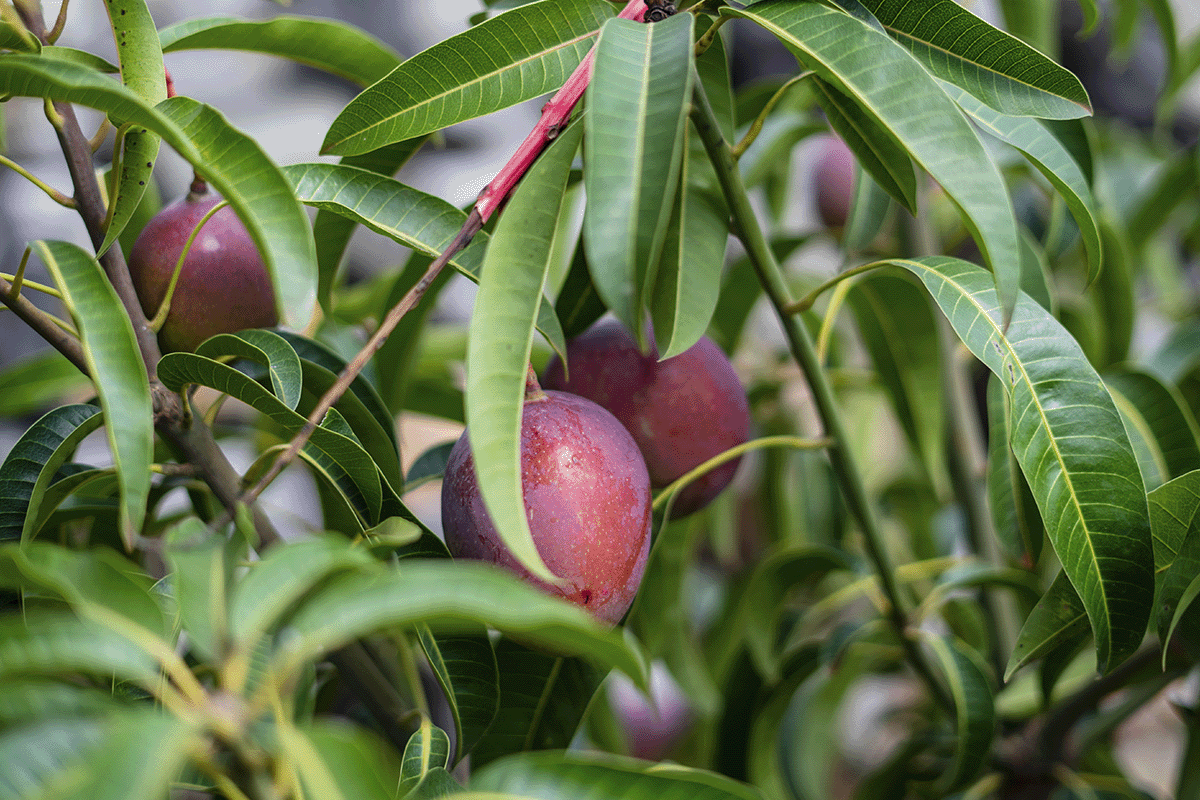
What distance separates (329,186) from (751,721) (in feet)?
1.96

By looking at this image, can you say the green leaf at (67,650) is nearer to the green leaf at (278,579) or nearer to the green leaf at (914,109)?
the green leaf at (278,579)

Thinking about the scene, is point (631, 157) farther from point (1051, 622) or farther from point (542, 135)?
point (1051, 622)

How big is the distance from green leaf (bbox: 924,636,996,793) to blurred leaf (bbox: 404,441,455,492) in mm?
354

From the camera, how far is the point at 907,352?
0.78 meters

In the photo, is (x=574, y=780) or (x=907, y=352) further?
(x=907, y=352)

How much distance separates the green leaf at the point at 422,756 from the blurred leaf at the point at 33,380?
438 mm

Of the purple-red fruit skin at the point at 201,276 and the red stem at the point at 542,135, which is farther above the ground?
the red stem at the point at 542,135

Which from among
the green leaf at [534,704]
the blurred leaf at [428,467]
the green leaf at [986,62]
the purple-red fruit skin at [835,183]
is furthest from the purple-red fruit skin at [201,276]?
the purple-red fruit skin at [835,183]

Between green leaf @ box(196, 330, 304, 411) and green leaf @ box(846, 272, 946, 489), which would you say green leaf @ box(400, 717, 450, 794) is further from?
green leaf @ box(846, 272, 946, 489)

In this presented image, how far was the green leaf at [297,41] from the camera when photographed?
508 millimetres

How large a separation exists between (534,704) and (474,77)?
12.6 inches

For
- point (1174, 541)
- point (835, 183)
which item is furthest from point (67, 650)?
point (835, 183)

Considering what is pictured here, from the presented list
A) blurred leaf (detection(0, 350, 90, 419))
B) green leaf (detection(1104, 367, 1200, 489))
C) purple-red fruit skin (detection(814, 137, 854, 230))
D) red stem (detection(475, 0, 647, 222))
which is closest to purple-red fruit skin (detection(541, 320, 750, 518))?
red stem (detection(475, 0, 647, 222))

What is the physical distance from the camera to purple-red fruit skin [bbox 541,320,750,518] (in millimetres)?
521
